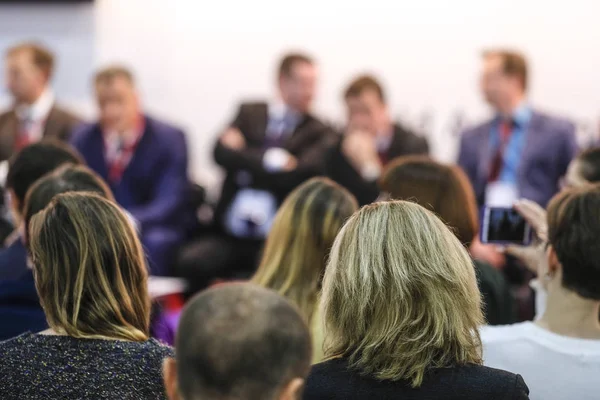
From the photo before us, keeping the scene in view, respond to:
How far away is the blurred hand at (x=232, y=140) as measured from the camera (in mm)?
5199

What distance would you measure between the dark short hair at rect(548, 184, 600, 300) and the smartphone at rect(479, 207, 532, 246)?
2.13ft

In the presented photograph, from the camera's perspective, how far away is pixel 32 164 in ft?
10.7

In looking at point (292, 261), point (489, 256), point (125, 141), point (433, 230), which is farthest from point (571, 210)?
point (125, 141)

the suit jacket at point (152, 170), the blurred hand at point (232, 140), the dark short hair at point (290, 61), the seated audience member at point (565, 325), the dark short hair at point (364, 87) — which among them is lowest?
the suit jacket at point (152, 170)

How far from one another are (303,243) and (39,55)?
147 inches

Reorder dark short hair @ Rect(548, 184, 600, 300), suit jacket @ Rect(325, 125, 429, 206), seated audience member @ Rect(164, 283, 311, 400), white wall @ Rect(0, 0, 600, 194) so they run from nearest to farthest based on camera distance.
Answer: seated audience member @ Rect(164, 283, 311, 400)
dark short hair @ Rect(548, 184, 600, 300)
suit jacket @ Rect(325, 125, 429, 206)
white wall @ Rect(0, 0, 600, 194)

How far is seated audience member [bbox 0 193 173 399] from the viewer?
5.85 ft

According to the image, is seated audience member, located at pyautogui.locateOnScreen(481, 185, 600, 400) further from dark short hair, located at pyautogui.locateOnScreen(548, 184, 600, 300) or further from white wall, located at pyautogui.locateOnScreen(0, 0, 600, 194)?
white wall, located at pyautogui.locateOnScreen(0, 0, 600, 194)

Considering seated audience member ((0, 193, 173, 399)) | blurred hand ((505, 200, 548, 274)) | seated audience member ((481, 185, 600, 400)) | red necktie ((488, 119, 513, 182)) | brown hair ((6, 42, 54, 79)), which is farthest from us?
brown hair ((6, 42, 54, 79))

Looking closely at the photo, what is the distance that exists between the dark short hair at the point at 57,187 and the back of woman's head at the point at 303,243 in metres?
0.51

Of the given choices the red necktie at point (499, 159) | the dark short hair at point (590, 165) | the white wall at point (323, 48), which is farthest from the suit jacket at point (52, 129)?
the dark short hair at point (590, 165)

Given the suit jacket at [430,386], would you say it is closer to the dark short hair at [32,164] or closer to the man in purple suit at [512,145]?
the dark short hair at [32,164]

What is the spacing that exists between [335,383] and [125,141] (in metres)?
3.89

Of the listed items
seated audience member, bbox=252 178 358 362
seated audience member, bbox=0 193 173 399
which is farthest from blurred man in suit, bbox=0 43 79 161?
seated audience member, bbox=0 193 173 399
